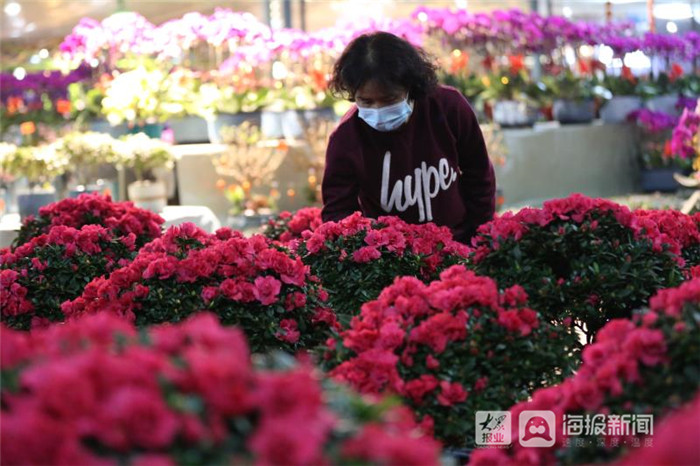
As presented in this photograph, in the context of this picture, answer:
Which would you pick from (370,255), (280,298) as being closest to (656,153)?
(370,255)

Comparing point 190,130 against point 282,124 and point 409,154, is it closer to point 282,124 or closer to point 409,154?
point 282,124

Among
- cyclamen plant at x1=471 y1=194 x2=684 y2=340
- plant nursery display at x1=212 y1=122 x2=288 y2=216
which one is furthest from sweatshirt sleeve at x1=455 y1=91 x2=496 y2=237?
plant nursery display at x1=212 y1=122 x2=288 y2=216

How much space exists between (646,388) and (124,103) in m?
6.18

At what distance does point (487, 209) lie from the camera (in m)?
4.05

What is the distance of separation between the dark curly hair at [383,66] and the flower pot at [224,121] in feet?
14.1

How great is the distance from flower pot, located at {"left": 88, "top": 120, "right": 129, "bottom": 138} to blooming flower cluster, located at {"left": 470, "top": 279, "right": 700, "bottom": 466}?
6.34 m

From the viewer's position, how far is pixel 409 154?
3850mm

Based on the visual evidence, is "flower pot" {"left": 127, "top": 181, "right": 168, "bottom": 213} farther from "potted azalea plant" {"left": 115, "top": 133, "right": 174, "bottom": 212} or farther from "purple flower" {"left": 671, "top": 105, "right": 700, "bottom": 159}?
"purple flower" {"left": 671, "top": 105, "right": 700, "bottom": 159}

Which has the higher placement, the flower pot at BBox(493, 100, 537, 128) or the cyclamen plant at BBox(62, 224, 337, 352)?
the cyclamen plant at BBox(62, 224, 337, 352)

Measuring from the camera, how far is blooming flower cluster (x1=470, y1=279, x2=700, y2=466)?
193 cm

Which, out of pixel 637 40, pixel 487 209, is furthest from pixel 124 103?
pixel 637 40

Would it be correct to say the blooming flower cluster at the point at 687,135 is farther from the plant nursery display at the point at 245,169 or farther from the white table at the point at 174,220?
the white table at the point at 174,220

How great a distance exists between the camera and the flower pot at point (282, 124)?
26.2ft

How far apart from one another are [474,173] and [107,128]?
473 centimetres
